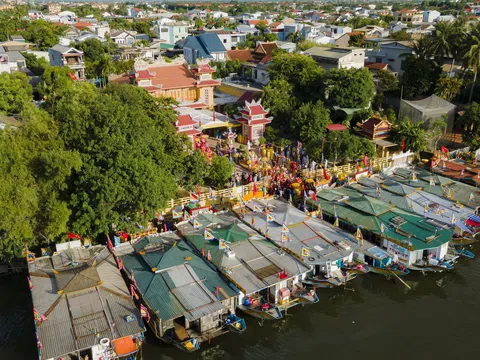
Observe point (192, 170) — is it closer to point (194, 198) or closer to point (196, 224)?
point (194, 198)

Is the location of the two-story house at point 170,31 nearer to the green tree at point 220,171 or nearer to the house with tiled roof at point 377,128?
the house with tiled roof at point 377,128

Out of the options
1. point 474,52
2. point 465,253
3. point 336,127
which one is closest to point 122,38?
point 336,127

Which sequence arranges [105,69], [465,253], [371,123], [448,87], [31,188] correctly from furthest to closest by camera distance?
[105,69], [448,87], [371,123], [465,253], [31,188]

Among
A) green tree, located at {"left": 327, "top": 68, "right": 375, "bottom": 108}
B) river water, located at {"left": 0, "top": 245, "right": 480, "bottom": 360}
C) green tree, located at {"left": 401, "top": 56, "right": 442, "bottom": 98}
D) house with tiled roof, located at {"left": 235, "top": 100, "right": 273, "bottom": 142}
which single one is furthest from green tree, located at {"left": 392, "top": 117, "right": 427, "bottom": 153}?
river water, located at {"left": 0, "top": 245, "right": 480, "bottom": 360}

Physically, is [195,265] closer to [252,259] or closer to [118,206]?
[252,259]

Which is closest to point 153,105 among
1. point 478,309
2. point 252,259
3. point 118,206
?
point 118,206
